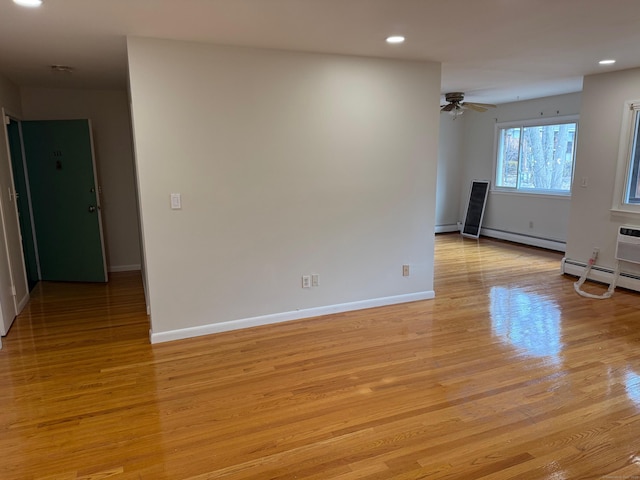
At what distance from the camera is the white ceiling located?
2.52 meters

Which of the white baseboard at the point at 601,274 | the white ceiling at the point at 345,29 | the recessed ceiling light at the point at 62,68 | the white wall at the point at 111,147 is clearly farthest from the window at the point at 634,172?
the white wall at the point at 111,147

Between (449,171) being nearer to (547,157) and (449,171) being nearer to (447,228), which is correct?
(447,228)

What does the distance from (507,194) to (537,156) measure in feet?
2.74

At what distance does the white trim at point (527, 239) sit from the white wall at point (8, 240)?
6.99 metres

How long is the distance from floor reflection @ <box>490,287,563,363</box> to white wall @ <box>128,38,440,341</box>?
3.15 feet

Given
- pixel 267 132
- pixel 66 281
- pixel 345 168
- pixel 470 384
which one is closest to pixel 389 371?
pixel 470 384

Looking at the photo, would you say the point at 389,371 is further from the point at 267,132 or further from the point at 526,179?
the point at 526,179

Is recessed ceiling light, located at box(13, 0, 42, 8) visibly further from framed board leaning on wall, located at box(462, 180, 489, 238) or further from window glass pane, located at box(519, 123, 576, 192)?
framed board leaning on wall, located at box(462, 180, 489, 238)

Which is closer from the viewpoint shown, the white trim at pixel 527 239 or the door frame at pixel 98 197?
the door frame at pixel 98 197

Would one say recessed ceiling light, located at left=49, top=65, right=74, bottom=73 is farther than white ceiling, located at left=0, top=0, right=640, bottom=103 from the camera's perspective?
Yes

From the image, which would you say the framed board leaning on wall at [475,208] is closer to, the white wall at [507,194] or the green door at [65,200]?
the white wall at [507,194]

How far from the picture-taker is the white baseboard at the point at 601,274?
4.72 m

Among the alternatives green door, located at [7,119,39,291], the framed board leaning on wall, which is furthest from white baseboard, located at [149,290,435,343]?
the framed board leaning on wall

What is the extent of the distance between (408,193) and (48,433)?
3.44 metres
